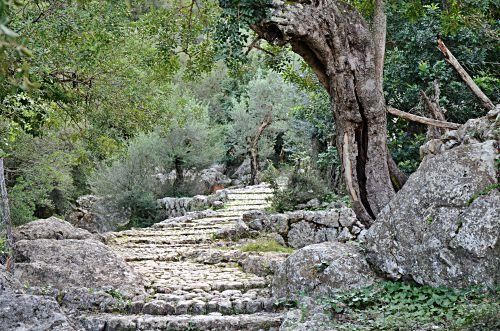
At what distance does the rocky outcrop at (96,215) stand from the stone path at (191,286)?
432 cm

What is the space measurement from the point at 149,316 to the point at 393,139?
7709mm

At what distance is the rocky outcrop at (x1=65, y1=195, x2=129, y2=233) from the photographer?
56.5ft

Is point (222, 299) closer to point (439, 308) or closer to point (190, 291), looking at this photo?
point (190, 291)

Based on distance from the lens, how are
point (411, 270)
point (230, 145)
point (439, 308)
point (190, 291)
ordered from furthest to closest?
point (230, 145)
point (190, 291)
point (411, 270)
point (439, 308)

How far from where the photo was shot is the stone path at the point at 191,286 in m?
6.07

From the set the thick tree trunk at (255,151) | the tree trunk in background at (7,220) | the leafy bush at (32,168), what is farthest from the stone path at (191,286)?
the thick tree trunk at (255,151)

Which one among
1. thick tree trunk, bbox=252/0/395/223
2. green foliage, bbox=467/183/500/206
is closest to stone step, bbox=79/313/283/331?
thick tree trunk, bbox=252/0/395/223

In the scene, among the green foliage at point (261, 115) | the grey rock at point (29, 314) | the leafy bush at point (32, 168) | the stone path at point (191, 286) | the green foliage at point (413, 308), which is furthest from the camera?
the green foliage at point (261, 115)

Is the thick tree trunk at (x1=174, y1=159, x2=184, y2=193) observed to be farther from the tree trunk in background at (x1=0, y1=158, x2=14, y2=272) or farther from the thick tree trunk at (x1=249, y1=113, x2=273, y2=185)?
the tree trunk in background at (x1=0, y1=158, x2=14, y2=272)

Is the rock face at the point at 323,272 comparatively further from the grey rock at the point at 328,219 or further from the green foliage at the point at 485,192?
the grey rock at the point at 328,219

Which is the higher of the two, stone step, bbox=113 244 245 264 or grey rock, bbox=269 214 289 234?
grey rock, bbox=269 214 289 234

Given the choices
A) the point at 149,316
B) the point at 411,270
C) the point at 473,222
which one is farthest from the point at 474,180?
the point at 149,316

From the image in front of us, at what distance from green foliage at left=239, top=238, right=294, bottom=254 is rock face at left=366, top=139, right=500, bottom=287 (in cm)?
379

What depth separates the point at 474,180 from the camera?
5445 mm
